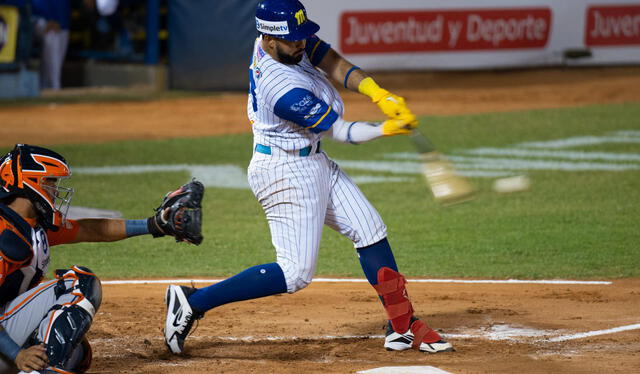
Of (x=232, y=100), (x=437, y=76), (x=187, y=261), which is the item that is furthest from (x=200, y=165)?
(x=437, y=76)

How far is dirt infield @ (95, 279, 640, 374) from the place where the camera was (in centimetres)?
518

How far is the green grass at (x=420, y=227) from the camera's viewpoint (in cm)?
768

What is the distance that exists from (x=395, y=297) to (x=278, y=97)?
50.8 inches

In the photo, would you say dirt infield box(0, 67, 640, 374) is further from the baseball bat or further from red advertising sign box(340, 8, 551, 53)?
red advertising sign box(340, 8, 551, 53)

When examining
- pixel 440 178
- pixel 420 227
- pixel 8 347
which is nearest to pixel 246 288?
pixel 440 178

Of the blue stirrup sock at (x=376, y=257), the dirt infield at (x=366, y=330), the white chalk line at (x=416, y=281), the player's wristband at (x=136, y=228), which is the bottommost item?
the white chalk line at (x=416, y=281)

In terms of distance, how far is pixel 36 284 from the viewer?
4.90 m

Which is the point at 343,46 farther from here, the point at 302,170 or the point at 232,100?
the point at 302,170

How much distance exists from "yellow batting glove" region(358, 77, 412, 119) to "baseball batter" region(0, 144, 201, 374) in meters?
1.15

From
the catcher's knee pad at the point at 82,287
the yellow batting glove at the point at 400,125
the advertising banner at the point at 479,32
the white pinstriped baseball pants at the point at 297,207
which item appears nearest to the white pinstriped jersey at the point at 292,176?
the white pinstriped baseball pants at the point at 297,207

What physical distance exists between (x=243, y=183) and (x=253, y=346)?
17.8 feet

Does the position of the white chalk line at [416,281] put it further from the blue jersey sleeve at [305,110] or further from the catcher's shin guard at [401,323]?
the blue jersey sleeve at [305,110]

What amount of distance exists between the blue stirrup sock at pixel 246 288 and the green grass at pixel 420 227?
6.76ft

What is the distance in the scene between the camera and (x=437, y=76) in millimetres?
19641
